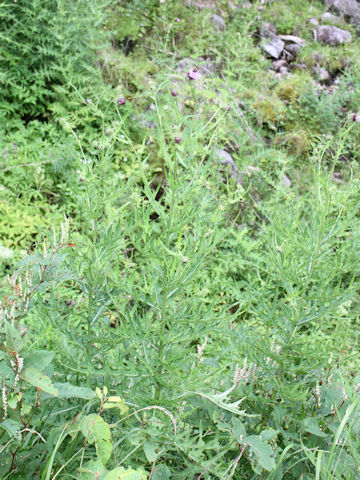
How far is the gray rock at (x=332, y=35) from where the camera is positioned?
7363 millimetres

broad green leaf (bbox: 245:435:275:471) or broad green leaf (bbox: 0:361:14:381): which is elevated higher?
broad green leaf (bbox: 0:361:14:381)

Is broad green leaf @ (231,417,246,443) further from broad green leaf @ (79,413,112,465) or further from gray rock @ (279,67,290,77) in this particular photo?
gray rock @ (279,67,290,77)

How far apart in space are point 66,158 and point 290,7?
245 inches

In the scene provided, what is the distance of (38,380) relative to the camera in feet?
3.33

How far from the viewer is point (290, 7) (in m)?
7.86

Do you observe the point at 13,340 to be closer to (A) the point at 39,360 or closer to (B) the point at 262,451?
(A) the point at 39,360

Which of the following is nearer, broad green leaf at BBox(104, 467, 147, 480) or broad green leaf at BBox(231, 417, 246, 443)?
broad green leaf at BBox(104, 467, 147, 480)

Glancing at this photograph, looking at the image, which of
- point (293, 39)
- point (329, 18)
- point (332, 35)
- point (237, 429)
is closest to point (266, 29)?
point (293, 39)

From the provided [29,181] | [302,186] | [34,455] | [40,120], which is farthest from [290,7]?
[34,455]

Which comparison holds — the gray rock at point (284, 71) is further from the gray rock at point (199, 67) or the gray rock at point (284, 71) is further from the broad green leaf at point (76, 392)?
the broad green leaf at point (76, 392)

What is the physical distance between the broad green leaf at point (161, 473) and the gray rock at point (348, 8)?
909cm

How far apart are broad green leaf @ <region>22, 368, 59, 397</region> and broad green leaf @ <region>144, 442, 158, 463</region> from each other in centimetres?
32

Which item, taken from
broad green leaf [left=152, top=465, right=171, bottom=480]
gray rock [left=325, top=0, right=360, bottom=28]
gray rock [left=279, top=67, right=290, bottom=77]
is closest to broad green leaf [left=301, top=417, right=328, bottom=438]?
broad green leaf [left=152, top=465, right=171, bottom=480]

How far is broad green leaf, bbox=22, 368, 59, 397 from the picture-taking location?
3.26 feet
